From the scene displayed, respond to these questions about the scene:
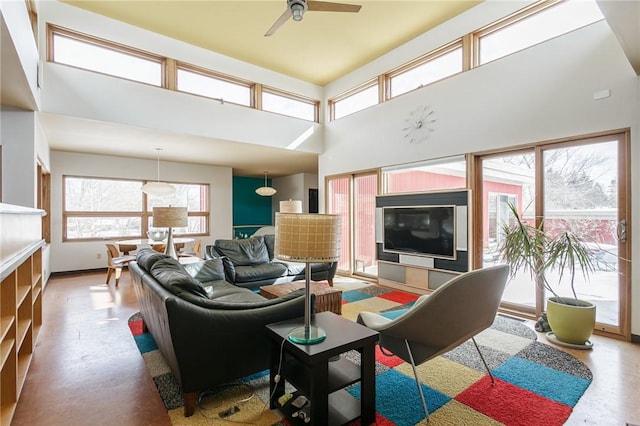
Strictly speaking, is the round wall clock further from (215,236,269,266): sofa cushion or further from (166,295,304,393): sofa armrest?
(166,295,304,393): sofa armrest

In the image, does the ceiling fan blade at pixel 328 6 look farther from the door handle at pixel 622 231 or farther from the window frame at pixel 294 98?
the door handle at pixel 622 231

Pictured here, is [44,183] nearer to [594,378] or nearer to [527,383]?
[527,383]

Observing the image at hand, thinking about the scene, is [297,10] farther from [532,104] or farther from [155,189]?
[155,189]

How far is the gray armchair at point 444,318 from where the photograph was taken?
1808 mm

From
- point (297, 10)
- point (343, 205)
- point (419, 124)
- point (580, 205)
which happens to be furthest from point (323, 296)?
point (343, 205)

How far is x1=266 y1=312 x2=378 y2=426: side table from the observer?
1.62 metres

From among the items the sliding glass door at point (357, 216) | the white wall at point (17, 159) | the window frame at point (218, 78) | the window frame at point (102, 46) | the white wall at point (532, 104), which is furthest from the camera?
the sliding glass door at point (357, 216)

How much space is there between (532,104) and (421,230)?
2151mm

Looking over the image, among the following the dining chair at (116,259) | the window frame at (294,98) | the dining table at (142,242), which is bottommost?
the dining chair at (116,259)

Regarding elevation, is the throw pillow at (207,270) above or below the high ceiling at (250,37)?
below

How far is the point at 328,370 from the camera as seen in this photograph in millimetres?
1828

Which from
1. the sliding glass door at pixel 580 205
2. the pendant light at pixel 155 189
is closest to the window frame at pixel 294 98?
the pendant light at pixel 155 189

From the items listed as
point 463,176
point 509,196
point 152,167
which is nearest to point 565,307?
point 509,196

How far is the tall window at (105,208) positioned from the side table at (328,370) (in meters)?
6.49
